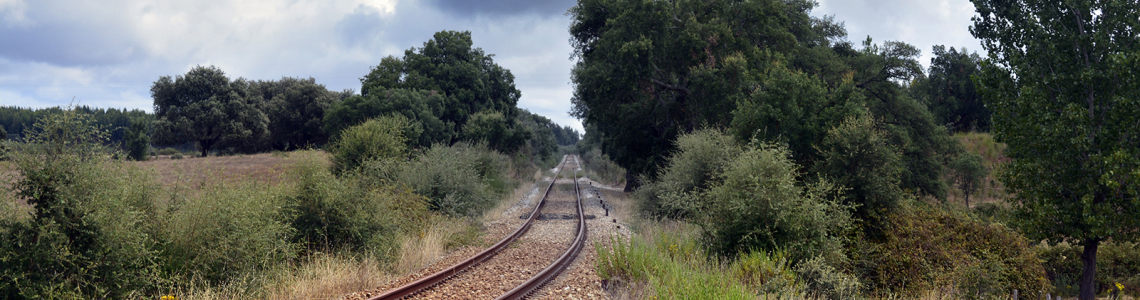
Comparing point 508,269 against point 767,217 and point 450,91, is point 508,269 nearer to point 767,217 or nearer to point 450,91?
point 767,217

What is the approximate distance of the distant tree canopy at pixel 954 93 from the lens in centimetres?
4408

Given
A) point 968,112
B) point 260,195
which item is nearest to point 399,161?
point 260,195

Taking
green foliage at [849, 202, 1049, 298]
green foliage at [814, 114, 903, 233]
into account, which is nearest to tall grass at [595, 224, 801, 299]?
green foliage at [849, 202, 1049, 298]

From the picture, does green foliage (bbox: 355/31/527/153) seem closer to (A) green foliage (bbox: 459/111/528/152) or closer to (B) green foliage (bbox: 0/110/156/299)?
(A) green foliage (bbox: 459/111/528/152)

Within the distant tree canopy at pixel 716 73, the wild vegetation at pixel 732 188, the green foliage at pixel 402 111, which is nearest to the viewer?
the wild vegetation at pixel 732 188

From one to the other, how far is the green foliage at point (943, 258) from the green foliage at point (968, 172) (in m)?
20.6

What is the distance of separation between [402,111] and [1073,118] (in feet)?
95.1

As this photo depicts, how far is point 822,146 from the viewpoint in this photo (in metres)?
14.8

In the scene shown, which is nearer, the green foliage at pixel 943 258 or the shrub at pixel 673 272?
the shrub at pixel 673 272

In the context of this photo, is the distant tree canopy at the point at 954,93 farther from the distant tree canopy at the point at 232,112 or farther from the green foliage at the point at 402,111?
the distant tree canopy at the point at 232,112

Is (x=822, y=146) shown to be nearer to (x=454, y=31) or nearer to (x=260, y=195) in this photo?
(x=260, y=195)

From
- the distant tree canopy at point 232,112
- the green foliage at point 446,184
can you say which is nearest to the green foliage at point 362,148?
the green foliage at point 446,184

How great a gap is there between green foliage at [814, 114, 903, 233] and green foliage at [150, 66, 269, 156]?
45.6 meters

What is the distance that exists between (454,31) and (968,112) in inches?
1751
